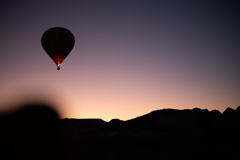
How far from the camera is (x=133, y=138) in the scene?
28.4 meters

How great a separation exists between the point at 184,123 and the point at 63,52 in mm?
26132

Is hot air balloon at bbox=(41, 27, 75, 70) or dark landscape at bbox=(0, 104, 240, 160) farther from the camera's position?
hot air balloon at bbox=(41, 27, 75, 70)

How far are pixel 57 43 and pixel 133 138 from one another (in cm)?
1890

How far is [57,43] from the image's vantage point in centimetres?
3008

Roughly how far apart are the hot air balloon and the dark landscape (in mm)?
11388

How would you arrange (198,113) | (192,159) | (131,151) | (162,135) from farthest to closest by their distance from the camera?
(198,113) → (162,135) → (131,151) → (192,159)

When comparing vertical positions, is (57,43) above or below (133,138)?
above

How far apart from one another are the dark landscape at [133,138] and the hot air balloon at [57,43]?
1139cm

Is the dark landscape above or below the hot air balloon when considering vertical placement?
below

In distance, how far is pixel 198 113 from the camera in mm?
40438

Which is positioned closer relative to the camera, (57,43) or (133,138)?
(133,138)

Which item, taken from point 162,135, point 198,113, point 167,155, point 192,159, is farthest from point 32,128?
point 198,113

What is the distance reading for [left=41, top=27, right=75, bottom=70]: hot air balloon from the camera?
3012cm

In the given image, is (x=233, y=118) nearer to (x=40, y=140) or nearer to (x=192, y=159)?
(x=192, y=159)
